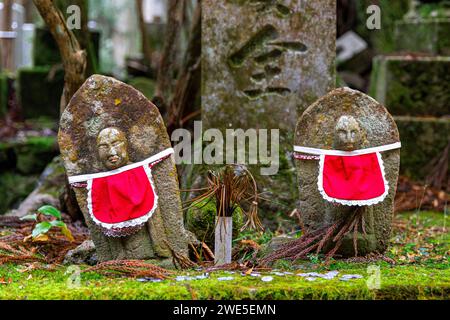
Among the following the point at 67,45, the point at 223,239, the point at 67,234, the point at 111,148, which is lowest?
the point at 67,234

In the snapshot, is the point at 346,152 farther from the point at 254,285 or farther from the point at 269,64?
the point at 269,64

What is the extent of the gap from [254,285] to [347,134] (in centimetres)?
90

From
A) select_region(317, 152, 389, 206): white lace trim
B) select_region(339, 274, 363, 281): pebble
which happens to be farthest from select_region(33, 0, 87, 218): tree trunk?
select_region(339, 274, 363, 281): pebble

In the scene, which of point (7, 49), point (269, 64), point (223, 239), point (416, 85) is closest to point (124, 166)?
point (223, 239)

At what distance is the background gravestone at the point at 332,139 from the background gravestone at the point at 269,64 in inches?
42.5

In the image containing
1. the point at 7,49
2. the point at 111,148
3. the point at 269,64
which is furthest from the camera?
the point at 7,49

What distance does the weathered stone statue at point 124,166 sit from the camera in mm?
3400

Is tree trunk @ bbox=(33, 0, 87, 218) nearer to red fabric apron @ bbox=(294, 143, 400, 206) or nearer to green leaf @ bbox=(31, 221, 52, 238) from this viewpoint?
green leaf @ bbox=(31, 221, 52, 238)

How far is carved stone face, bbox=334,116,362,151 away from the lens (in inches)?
136

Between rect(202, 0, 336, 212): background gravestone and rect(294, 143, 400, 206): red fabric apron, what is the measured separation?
126 centimetres

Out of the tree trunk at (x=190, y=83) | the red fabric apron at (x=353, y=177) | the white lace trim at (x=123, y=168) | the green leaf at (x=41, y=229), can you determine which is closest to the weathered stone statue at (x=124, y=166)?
the white lace trim at (x=123, y=168)

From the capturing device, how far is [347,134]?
3.46 metres

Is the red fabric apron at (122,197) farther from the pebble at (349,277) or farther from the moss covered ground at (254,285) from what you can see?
the pebble at (349,277)
